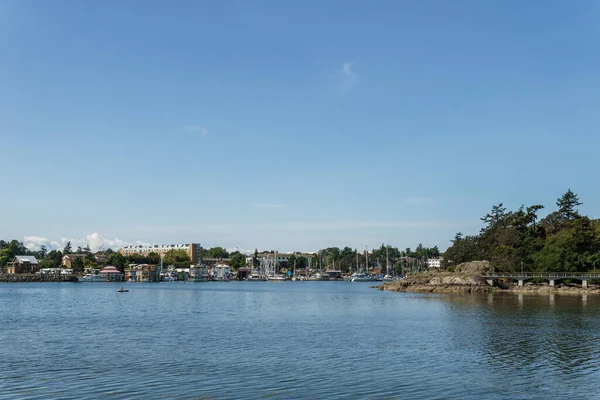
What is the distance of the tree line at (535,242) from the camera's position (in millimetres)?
126062

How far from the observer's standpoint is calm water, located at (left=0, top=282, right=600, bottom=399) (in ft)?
91.9

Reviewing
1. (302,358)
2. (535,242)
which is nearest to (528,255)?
(535,242)

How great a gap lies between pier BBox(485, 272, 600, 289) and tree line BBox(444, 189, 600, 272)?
2.25 metres

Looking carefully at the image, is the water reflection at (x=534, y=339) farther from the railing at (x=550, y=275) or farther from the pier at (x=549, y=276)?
the railing at (x=550, y=275)

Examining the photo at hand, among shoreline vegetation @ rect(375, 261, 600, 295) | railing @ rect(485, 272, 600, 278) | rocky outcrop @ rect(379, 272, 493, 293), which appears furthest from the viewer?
rocky outcrop @ rect(379, 272, 493, 293)

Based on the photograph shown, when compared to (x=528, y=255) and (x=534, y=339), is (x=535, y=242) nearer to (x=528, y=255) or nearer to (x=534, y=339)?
(x=528, y=255)

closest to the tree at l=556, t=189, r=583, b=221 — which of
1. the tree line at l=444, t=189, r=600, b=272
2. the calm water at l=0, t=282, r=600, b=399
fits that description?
the tree line at l=444, t=189, r=600, b=272

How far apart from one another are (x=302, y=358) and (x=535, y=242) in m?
119

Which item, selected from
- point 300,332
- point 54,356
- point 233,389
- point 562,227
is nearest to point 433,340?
point 300,332

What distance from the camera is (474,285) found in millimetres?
124625

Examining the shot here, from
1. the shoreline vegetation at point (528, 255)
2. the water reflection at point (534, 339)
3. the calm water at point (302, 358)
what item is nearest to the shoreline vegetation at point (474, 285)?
the shoreline vegetation at point (528, 255)

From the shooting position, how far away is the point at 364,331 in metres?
52.3

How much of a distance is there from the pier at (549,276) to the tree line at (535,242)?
225 centimetres

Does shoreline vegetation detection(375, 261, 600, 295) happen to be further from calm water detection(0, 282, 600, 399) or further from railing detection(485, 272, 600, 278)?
calm water detection(0, 282, 600, 399)
